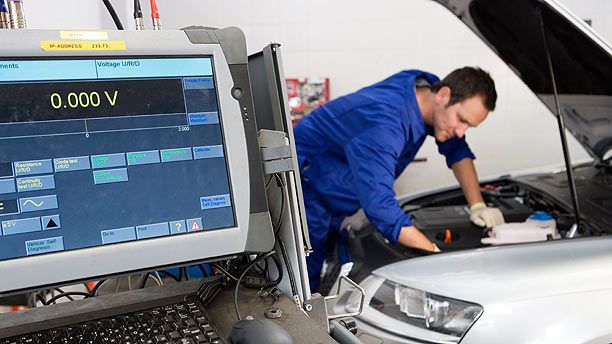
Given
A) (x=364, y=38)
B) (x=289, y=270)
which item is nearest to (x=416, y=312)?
(x=289, y=270)

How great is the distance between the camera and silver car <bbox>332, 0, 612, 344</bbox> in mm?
1545

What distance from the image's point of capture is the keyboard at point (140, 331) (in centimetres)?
83

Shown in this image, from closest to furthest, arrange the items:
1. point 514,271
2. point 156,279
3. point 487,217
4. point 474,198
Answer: point 156,279 < point 514,271 < point 487,217 < point 474,198

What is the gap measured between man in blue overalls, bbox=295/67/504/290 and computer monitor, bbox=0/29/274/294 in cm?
124

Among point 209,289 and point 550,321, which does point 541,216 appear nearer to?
point 550,321

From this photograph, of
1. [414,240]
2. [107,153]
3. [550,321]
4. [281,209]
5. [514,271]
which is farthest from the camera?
[414,240]

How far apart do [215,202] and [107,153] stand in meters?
0.18

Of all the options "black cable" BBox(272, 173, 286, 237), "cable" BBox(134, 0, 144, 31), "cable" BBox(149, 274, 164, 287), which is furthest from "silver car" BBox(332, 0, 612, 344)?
"cable" BBox(134, 0, 144, 31)

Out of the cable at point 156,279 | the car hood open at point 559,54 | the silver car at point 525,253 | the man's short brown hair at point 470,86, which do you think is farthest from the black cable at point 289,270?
the man's short brown hair at point 470,86

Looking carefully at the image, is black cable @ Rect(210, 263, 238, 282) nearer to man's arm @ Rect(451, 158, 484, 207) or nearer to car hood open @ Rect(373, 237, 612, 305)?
car hood open @ Rect(373, 237, 612, 305)

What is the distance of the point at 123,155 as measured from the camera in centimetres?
85

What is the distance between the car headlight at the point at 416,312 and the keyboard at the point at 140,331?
92 centimetres

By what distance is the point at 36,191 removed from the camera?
808 mm

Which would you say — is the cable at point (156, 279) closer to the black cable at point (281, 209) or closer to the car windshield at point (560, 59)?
the black cable at point (281, 209)
